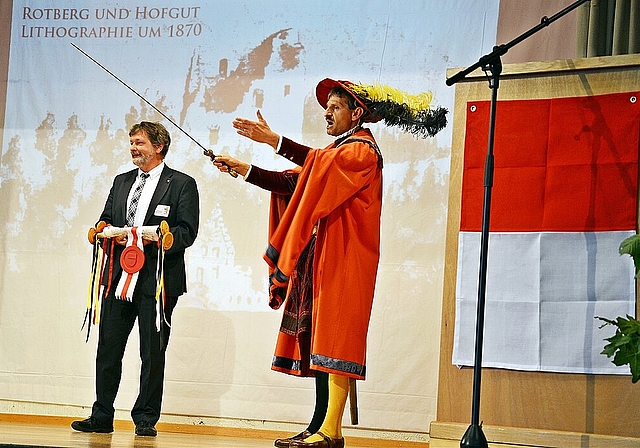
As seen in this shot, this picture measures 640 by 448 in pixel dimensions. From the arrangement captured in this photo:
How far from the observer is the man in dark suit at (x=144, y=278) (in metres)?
4.10

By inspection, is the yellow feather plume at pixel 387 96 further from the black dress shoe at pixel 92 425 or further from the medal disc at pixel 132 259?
the black dress shoe at pixel 92 425

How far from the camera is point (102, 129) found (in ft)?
16.3

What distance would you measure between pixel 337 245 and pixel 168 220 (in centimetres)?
122

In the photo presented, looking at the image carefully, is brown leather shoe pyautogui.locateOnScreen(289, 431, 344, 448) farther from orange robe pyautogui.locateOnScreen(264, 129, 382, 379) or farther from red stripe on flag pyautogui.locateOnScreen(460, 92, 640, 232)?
red stripe on flag pyautogui.locateOnScreen(460, 92, 640, 232)

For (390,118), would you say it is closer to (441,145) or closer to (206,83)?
(441,145)

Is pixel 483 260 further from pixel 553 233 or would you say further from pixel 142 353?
pixel 142 353

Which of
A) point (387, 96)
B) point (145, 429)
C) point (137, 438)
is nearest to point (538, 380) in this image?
point (387, 96)

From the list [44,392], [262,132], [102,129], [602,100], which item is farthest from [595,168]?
[44,392]

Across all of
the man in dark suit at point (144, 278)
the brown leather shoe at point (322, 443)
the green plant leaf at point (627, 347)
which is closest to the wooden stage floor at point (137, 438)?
the man in dark suit at point (144, 278)

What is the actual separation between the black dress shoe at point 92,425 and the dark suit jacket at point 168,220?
0.56 m

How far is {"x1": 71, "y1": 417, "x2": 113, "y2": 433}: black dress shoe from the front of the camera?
3.91 metres

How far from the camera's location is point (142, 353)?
4.16 metres

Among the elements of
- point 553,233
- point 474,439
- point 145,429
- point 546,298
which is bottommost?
point 145,429

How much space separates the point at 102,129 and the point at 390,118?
6.67ft
